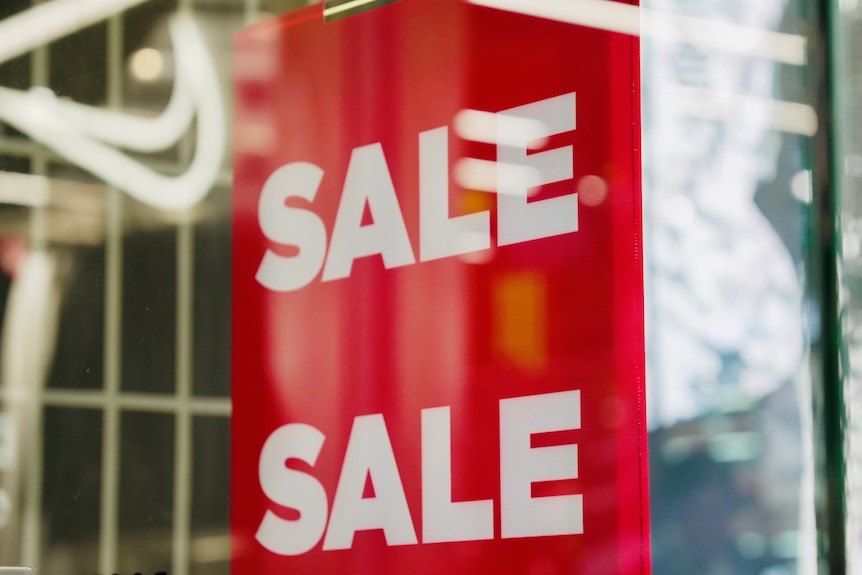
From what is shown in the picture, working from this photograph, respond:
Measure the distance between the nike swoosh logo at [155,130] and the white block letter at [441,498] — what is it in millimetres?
862

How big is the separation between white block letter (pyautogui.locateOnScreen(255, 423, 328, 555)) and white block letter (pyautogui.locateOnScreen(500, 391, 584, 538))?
17.9 inches

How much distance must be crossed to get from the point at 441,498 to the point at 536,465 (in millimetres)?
214

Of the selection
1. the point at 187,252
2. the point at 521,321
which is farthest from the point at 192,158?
the point at 521,321

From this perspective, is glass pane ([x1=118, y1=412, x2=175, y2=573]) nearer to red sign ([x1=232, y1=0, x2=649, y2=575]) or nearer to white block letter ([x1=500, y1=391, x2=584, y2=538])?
red sign ([x1=232, y1=0, x2=649, y2=575])

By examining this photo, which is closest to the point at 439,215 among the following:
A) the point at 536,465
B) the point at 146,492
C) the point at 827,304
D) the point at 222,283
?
the point at 536,465

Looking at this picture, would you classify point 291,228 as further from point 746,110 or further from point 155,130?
point 746,110

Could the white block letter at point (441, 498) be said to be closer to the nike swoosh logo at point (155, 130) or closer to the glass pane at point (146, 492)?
the glass pane at point (146, 492)

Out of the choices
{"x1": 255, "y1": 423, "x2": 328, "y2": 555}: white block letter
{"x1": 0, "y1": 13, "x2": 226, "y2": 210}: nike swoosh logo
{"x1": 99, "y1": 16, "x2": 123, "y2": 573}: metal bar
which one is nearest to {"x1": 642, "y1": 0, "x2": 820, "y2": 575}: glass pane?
{"x1": 255, "y1": 423, "x2": 328, "y2": 555}: white block letter

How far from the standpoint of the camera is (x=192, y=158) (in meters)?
2.61

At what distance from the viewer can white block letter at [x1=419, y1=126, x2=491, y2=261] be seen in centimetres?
208

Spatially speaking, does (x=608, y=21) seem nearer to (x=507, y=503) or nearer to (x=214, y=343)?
(x=507, y=503)

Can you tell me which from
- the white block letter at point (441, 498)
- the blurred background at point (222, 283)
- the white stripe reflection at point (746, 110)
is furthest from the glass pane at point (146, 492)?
the white stripe reflection at point (746, 110)

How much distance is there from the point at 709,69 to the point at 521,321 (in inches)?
22.4

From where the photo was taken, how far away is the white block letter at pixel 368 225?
7.22 ft
